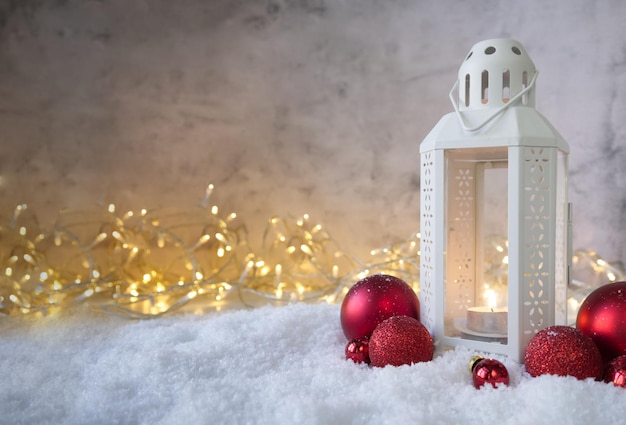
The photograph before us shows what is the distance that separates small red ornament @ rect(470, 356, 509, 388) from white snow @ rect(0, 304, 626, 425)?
2cm

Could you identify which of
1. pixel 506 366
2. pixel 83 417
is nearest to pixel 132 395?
pixel 83 417

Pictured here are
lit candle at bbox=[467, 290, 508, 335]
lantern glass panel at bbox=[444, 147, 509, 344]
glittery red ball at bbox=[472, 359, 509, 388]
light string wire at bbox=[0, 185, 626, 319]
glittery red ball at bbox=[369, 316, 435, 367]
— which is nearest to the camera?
glittery red ball at bbox=[472, 359, 509, 388]

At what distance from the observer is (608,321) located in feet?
3.41

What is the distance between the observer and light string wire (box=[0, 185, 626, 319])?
5.89 feet

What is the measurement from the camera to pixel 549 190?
1085mm

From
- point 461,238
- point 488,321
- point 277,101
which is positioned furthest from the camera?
point 277,101

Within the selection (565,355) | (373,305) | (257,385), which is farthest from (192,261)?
(565,355)

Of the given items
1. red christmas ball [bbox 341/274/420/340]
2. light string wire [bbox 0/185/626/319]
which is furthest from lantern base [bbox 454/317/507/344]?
light string wire [bbox 0/185/626/319]

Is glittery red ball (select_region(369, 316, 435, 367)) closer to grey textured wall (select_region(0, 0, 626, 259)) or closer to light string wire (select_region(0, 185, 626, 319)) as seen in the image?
light string wire (select_region(0, 185, 626, 319))

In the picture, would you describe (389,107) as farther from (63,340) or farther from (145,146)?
(63,340)

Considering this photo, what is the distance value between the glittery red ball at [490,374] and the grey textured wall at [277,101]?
1079 millimetres

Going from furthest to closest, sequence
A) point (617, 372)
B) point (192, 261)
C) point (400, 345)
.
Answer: point (192, 261) < point (400, 345) < point (617, 372)

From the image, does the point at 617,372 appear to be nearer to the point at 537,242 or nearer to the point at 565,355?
the point at 565,355

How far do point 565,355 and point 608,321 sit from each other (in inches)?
5.8
